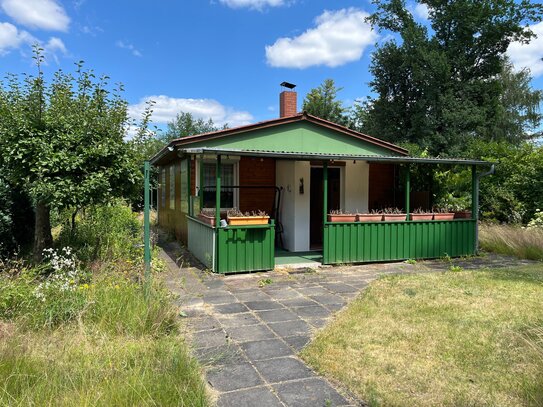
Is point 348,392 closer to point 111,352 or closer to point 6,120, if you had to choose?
point 111,352

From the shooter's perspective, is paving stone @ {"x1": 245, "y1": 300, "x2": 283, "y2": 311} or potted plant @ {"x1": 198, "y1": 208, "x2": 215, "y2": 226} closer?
paving stone @ {"x1": 245, "y1": 300, "x2": 283, "y2": 311}

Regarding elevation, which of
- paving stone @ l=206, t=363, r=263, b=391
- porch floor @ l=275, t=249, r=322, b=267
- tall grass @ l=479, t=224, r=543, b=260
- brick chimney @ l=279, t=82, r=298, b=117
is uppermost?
brick chimney @ l=279, t=82, r=298, b=117

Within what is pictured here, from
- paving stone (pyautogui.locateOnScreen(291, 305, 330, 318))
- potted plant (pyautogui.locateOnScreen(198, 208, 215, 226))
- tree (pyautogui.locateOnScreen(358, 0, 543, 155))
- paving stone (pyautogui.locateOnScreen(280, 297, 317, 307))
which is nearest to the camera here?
paving stone (pyautogui.locateOnScreen(291, 305, 330, 318))

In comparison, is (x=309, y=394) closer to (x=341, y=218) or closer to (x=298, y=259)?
(x=341, y=218)

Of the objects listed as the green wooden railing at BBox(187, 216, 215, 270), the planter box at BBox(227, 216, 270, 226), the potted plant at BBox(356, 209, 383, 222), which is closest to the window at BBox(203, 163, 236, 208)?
the green wooden railing at BBox(187, 216, 215, 270)

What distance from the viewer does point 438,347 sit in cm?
372

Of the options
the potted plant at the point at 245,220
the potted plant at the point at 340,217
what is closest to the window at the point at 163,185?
the potted plant at the point at 245,220

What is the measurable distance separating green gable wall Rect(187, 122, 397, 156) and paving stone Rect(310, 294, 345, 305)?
16.1 feet

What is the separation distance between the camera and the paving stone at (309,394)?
2805 mm

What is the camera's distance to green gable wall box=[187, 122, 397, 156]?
9.62 meters

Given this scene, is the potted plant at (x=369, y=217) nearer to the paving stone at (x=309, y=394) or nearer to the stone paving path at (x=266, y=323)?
the stone paving path at (x=266, y=323)

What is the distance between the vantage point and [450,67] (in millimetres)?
23000

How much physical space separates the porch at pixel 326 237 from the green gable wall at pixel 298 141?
2.25ft

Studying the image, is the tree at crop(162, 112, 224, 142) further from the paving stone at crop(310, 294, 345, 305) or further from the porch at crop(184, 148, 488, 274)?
the paving stone at crop(310, 294, 345, 305)
